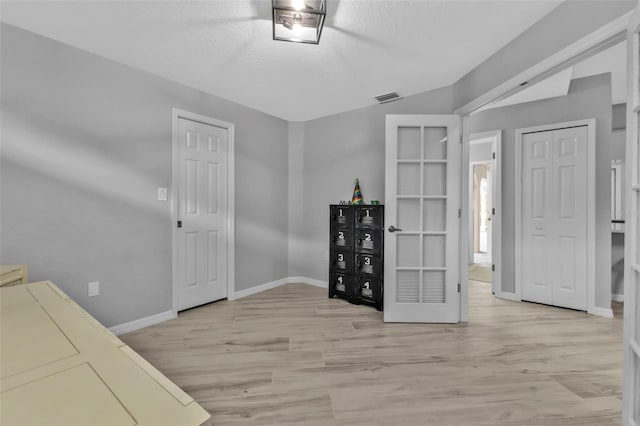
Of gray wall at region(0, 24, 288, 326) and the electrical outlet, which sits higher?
gray wall at region(0, 24, 288, 326)

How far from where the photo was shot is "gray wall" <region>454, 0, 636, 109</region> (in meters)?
1.45

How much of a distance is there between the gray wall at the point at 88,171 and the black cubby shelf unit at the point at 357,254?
185 centimetres

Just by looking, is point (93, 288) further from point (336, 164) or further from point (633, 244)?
point (633, 244)

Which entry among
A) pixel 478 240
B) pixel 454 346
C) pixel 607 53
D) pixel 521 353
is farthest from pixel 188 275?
pixel 478 240

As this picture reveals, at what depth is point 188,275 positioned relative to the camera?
3.03 meters

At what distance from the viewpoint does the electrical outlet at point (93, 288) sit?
2.30m

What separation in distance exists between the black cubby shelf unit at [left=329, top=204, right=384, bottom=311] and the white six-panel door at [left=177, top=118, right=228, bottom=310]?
1.34 m

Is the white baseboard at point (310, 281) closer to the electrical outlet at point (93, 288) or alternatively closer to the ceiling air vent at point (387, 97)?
the electrical outlet at point (93, 288)

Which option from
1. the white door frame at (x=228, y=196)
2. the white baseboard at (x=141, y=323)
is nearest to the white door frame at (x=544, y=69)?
the white door frame at (x=228, y=196)

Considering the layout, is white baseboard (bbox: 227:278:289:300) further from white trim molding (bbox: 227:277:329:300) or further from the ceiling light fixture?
the ceiling light fixture

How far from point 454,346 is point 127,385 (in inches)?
91.6

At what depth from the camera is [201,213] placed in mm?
3143

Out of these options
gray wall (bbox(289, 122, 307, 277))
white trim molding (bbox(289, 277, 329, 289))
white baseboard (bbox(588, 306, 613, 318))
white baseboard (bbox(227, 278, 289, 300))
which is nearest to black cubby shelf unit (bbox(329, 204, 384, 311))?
white trim molding (bbox(289, 277, 329, 289))

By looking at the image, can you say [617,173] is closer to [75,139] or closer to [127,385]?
[127,385]
